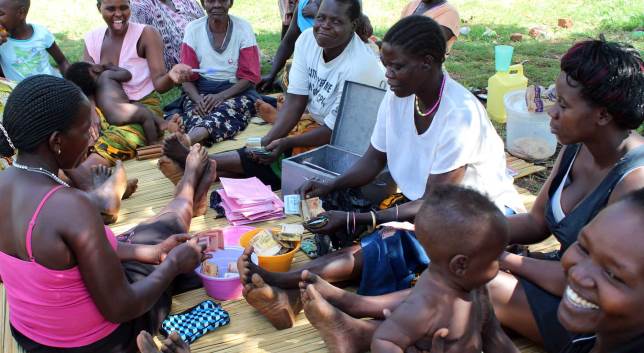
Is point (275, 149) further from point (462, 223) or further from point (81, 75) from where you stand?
point (462, 223)

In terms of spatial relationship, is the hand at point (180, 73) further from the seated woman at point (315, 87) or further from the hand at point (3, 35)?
the hand at point (3, 35)

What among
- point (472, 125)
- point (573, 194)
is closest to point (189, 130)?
point (472, 125)

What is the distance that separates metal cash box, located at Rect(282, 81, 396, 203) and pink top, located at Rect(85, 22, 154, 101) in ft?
5.68

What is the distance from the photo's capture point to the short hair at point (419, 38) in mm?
2738

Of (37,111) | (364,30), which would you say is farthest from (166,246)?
(364,30)

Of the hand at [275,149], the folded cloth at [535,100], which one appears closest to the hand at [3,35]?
the hand at [275,149]

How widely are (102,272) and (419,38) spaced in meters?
1.63

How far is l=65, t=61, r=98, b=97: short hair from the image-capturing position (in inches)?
179

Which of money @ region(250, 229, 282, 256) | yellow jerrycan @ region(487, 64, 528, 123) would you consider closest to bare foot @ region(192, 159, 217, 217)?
money @ region(250, 229, 282, 256)

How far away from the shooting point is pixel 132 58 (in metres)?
4.79

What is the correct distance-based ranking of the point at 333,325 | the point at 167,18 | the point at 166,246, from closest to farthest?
the point at 333,325, the point at 166,246, the point at 167,18

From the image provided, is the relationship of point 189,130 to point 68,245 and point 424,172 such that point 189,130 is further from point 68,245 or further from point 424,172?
point 68,245

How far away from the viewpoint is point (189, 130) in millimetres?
4699

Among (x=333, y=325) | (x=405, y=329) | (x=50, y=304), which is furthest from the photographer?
(x=333, y=325)
